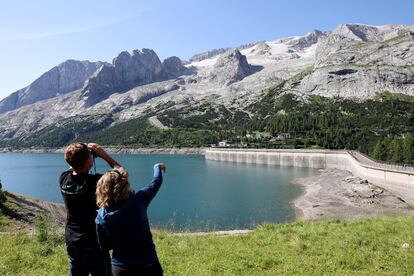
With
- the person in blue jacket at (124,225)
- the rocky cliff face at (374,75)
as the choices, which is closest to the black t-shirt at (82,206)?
the person in blue jacket at (124,225)

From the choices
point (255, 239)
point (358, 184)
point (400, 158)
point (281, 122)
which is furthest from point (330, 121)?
point (255, 239)

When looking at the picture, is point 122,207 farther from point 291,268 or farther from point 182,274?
point 291,268

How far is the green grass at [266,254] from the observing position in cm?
882

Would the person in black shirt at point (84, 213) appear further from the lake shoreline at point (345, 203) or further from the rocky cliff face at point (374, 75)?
the rocky cliff face at point (374, 75)

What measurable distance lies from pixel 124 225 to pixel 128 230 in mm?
93

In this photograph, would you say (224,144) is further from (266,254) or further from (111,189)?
(111,189)

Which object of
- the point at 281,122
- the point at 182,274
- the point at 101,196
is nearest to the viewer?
the point at 101,196

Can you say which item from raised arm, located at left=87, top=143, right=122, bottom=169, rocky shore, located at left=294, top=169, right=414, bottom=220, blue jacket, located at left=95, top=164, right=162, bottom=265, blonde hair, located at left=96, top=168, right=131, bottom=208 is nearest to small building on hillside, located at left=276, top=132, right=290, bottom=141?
rocky shore, located at left=294, top=169, right=414, bottom=220

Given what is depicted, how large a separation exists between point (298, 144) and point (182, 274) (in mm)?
121156

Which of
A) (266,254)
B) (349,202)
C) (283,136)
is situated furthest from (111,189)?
(283,136)

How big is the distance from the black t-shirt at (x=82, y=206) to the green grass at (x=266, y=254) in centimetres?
359

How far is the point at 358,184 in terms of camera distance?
58969 mm

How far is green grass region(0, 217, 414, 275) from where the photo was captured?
8.82 meters

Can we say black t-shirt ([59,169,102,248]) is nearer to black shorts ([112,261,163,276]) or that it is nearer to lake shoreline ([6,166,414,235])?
black shorts ([112,261,163,276])
